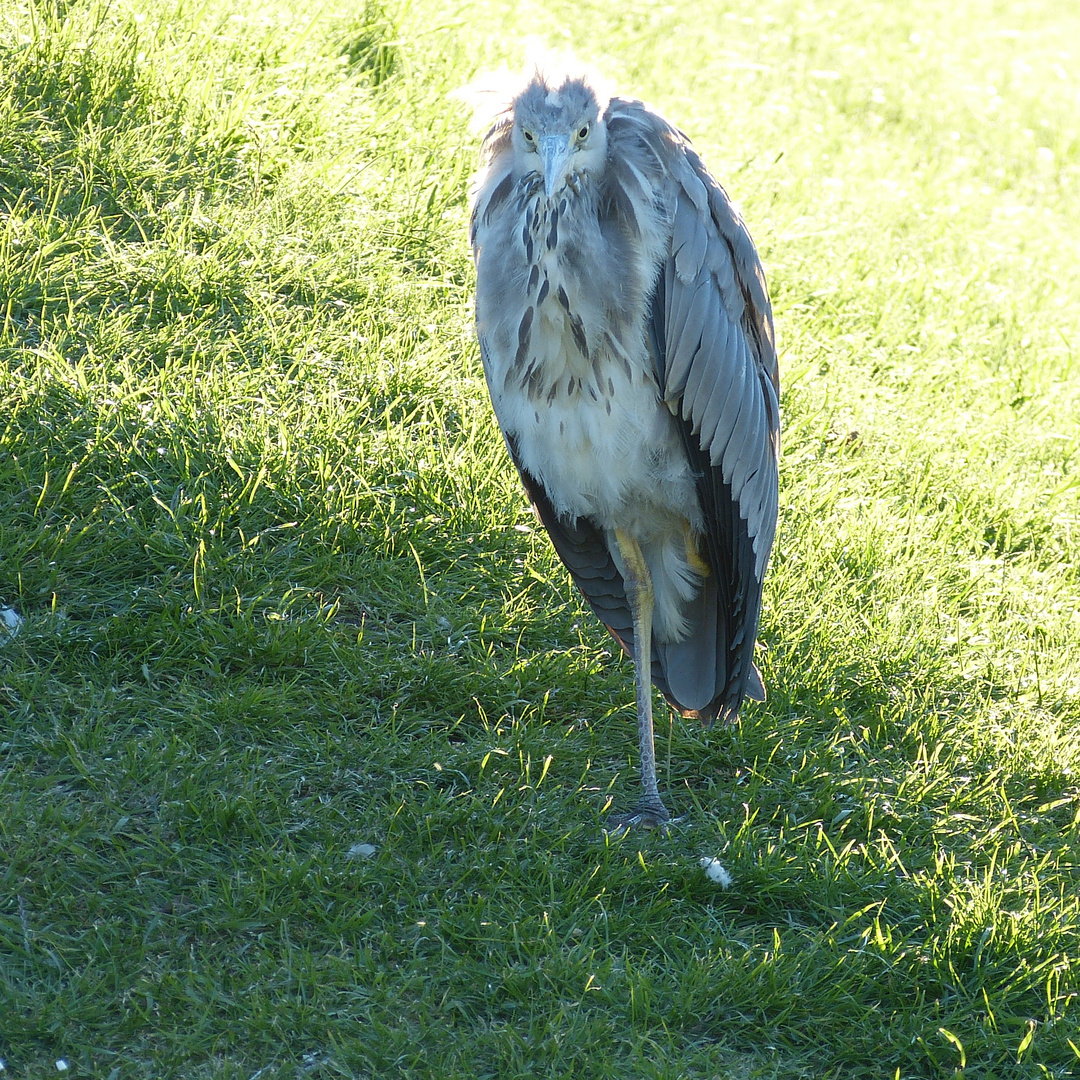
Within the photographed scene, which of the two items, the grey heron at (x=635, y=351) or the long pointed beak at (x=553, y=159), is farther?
the grey heron at (x=635, y=351)

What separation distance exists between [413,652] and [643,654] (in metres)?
0.77

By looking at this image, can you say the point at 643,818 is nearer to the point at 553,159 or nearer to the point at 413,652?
the point at 413,652

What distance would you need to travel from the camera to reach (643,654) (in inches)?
157

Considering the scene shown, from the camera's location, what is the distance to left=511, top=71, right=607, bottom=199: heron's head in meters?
3.35

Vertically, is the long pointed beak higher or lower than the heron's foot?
higher

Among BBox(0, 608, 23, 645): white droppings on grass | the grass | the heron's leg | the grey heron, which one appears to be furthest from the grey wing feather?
BBox(0, 608, 23, 645): white droppings on grass

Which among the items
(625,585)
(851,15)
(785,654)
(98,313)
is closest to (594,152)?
(625,585)

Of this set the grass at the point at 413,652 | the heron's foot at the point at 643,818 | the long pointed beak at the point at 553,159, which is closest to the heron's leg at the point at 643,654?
the heron's foot at the point at 643,818

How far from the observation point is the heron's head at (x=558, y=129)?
3.35 metres

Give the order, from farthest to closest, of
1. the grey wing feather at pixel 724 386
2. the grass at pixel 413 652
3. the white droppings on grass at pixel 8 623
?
1. the white droppings on grass at pixel 8 623
2. the grey wing feather at pixel 724 386
3. the grass at pixel 413 652

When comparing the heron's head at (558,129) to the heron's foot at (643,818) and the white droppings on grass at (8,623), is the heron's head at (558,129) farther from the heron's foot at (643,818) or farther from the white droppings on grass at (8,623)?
the white droppings on grass at (8,623)

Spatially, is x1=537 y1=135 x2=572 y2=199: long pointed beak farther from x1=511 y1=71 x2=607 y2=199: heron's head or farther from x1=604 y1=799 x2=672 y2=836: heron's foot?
x1=604 y1=799 x2=672 y2=836: heron's foot

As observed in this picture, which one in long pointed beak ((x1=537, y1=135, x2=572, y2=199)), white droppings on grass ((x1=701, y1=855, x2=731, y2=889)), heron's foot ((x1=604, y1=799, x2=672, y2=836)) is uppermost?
long pointed beak ((x1=537, y1=135, x2=572, y2=199))

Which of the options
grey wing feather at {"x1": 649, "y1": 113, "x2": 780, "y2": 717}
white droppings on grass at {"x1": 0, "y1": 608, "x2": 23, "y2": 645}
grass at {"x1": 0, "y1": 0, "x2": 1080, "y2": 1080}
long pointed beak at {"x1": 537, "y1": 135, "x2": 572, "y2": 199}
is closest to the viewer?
grass at {"x1": 0, "y1": 0, "x2": 1080, "y2": 1080}
